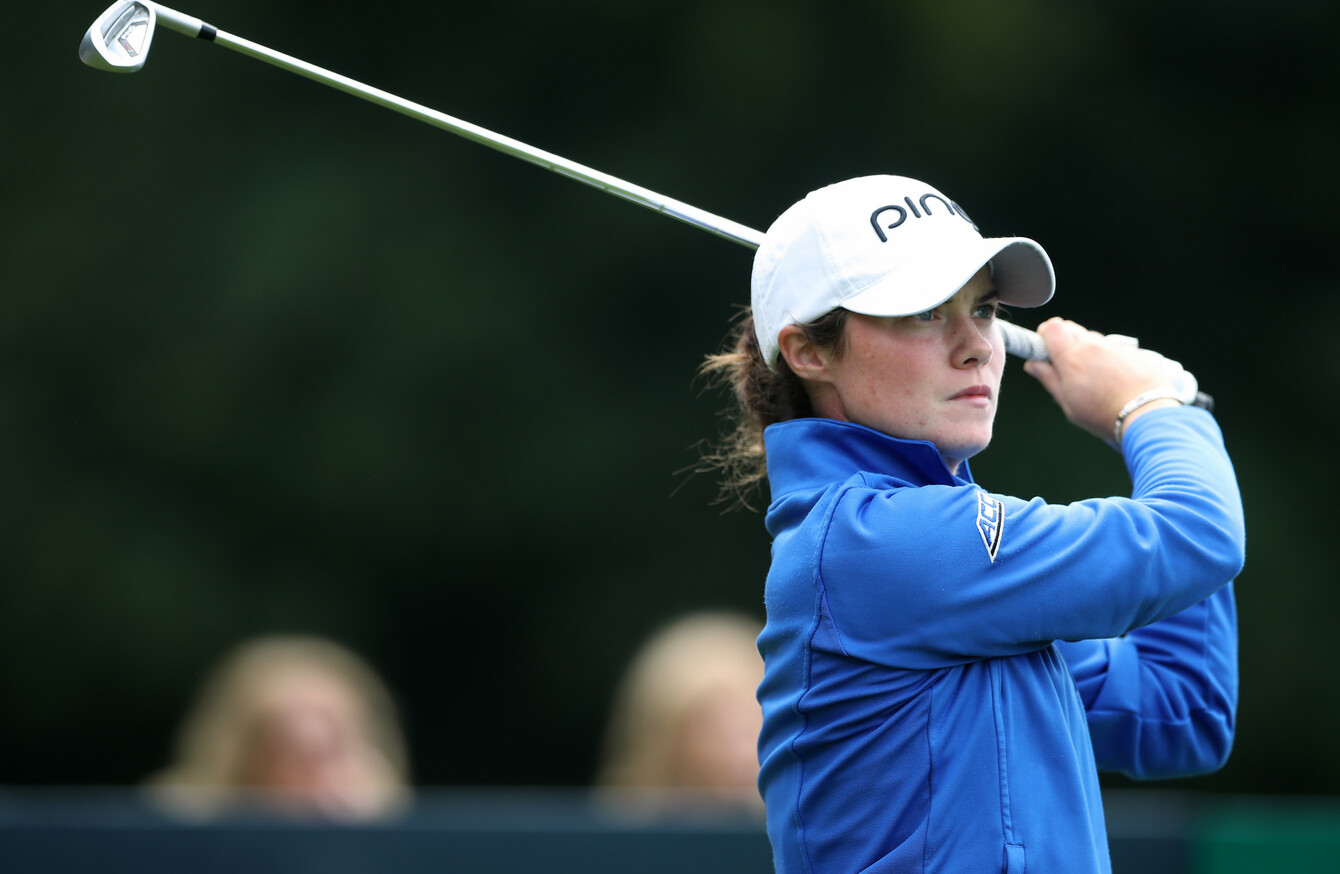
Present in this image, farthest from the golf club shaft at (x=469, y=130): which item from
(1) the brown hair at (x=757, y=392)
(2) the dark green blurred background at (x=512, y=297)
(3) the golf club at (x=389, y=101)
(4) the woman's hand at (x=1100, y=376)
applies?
(2) the dark green blurred background at (x=512, y=297)

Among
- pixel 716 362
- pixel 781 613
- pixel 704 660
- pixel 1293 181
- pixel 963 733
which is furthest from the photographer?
pixel 1293 181

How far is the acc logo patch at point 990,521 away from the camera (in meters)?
1.93

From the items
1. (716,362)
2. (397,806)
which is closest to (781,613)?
(716,362)

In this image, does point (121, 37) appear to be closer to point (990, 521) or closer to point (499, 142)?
point (499, 142)

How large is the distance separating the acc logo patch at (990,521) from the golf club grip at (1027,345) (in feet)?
1.46

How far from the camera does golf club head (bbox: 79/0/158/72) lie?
2.46 metres

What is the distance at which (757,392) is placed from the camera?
239 centimetres

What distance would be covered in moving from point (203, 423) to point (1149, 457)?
6.15m

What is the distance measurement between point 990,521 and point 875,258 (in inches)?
14.5

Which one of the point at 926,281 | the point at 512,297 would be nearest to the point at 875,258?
the point at 926,281

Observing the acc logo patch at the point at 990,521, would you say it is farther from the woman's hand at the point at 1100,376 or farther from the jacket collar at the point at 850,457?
the woman's hand at the point at 1100,376

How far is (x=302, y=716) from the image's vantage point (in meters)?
4.51

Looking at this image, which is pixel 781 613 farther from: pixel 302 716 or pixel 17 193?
pixel 17 193

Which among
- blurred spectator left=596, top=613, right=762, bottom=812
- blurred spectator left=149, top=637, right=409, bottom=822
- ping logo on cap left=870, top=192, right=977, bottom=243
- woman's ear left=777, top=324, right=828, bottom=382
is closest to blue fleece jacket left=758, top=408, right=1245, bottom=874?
woman's ear left=777, top=324, right=828, bottom=382
